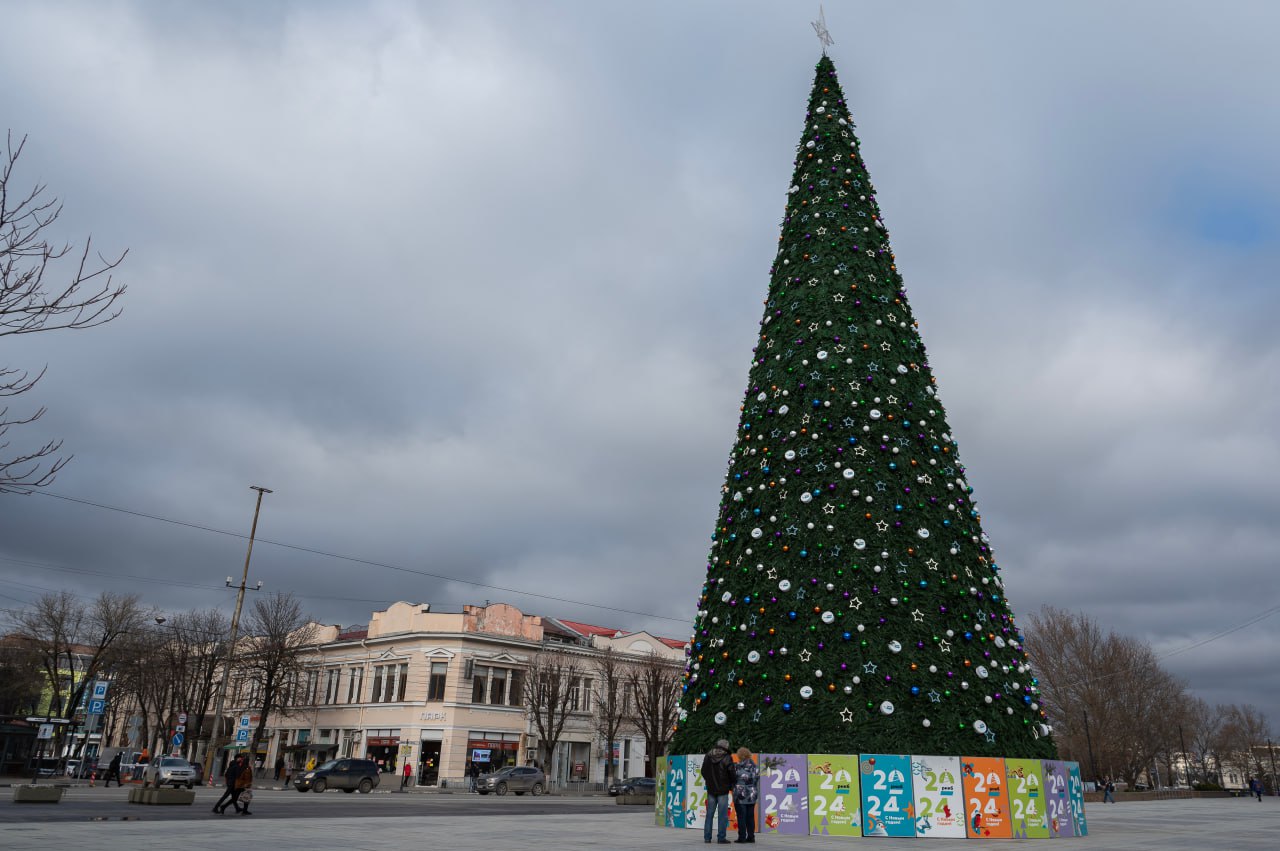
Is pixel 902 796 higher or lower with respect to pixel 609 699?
lower

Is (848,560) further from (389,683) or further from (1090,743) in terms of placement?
(1090,743)

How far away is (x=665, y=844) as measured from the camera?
402 inches

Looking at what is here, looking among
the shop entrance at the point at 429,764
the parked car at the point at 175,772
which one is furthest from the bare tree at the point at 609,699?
the parked car at the point at 175,772

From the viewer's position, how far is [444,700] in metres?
49.3

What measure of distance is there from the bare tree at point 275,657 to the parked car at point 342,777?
479 inches

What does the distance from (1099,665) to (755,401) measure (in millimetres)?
50197

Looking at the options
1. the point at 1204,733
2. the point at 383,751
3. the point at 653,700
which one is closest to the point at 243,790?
the point at 653,700

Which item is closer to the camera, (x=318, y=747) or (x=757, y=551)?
(x=757, y=551)

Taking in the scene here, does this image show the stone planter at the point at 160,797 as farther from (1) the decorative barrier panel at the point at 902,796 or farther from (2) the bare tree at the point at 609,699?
(2) the bare tree at the point at 609,699

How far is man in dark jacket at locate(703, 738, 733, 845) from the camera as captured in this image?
35.5ft

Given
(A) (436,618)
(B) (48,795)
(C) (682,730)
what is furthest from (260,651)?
(C) (682,730)

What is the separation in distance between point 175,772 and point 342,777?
674cm

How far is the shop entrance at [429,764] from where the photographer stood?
47.6 m

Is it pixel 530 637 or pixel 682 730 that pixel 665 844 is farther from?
pixel 530 637
